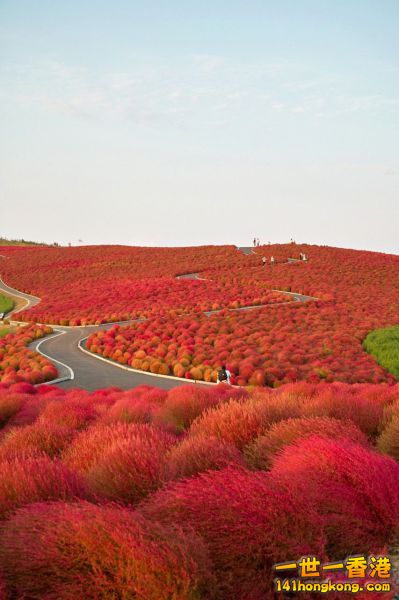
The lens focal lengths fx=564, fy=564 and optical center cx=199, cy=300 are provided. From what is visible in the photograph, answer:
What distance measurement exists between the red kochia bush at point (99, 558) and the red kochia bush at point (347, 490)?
1.18 metres

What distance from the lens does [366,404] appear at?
8.67 m

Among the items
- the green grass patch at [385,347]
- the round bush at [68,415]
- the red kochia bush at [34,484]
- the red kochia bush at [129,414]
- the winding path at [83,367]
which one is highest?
the red kochia bush at [34,484]

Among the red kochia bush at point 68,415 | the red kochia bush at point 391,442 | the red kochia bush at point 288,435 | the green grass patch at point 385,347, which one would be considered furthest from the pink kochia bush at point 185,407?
the green grass patch at point 385,347

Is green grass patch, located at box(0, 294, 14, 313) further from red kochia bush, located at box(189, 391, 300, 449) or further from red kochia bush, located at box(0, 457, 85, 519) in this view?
red kochia bush, located at box(0, 457, 85, 519)

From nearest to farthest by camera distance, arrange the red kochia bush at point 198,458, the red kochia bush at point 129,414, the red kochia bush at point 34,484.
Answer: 1. the red kochia bush at point 34,484
2. the red kochia bush at point 198,458
3. the red kochia bush at point 129,414

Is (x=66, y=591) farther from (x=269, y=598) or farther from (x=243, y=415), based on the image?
(x=243, y=415)

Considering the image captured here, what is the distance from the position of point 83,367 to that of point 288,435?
1896cm

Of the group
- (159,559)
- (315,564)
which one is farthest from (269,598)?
(159,559)

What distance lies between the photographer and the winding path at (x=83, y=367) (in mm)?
21109

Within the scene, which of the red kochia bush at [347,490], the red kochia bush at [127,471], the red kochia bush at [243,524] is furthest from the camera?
the red kochia bush at [127,471]

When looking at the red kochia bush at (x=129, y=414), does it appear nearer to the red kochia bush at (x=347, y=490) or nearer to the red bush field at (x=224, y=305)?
the red kochia bush at (x=347, y=490)

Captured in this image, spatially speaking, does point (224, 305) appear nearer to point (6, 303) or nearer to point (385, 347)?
point (385, 347)

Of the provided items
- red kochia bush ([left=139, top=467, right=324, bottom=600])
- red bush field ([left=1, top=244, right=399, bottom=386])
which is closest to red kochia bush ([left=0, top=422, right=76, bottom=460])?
red kochia bush ([left=139, top=467, right=324, bottom=600])

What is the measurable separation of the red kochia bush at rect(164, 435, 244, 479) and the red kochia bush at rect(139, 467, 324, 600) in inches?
41.0
